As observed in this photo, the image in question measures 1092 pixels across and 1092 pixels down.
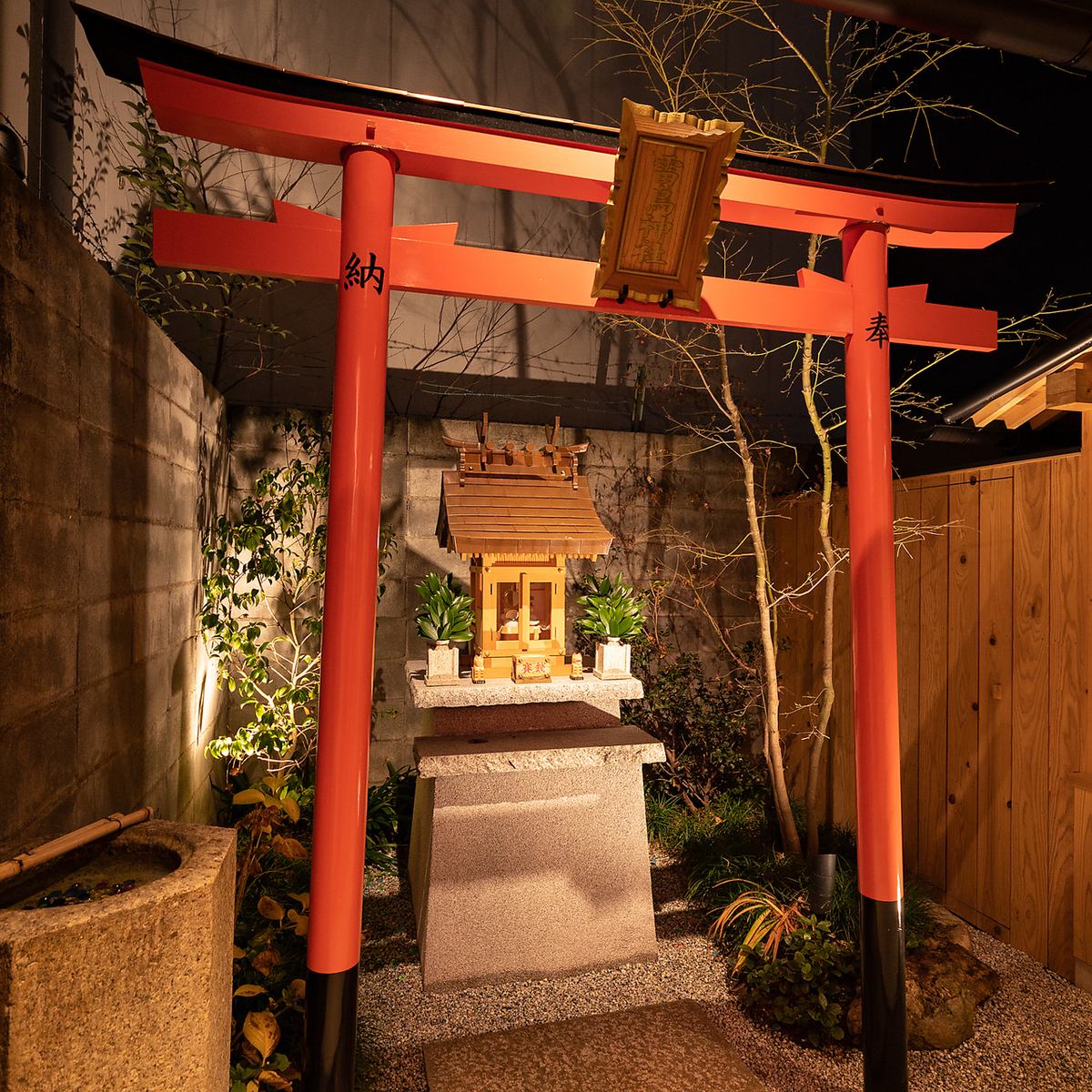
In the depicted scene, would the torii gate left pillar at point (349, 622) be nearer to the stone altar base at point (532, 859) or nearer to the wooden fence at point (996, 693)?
the stone altar base at point (532, 859)

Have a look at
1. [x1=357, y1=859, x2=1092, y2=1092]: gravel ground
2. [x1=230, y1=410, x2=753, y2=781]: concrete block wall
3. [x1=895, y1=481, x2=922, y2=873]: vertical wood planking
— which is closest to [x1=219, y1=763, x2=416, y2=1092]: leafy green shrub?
[x1=357, y1=859, x2=1092, y2=1092]: gravel ground

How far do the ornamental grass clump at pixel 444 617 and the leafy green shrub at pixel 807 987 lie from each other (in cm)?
238

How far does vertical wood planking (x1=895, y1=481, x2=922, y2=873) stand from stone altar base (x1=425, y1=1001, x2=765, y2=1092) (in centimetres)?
223

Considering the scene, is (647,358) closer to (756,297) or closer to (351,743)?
(756,297)

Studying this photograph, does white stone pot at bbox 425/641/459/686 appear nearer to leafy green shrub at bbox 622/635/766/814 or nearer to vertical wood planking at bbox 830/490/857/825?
leafy green shrub at bbox 622/635/766/814

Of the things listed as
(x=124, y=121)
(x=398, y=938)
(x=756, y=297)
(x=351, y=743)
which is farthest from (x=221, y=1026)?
(x=124, y=121)

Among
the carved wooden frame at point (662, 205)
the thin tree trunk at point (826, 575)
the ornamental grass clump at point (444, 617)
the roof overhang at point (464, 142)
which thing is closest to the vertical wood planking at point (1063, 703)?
the thin tree trunk at point (826, 575)

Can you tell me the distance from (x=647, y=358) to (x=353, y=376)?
4097mm

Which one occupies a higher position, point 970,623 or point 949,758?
point 970,623

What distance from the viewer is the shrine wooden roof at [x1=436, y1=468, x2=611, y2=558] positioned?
3.61 meters

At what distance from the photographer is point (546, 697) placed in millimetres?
3738

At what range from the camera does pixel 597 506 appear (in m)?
5.81

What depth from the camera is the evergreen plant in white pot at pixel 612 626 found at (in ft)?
13.1

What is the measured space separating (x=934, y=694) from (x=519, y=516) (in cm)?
310
